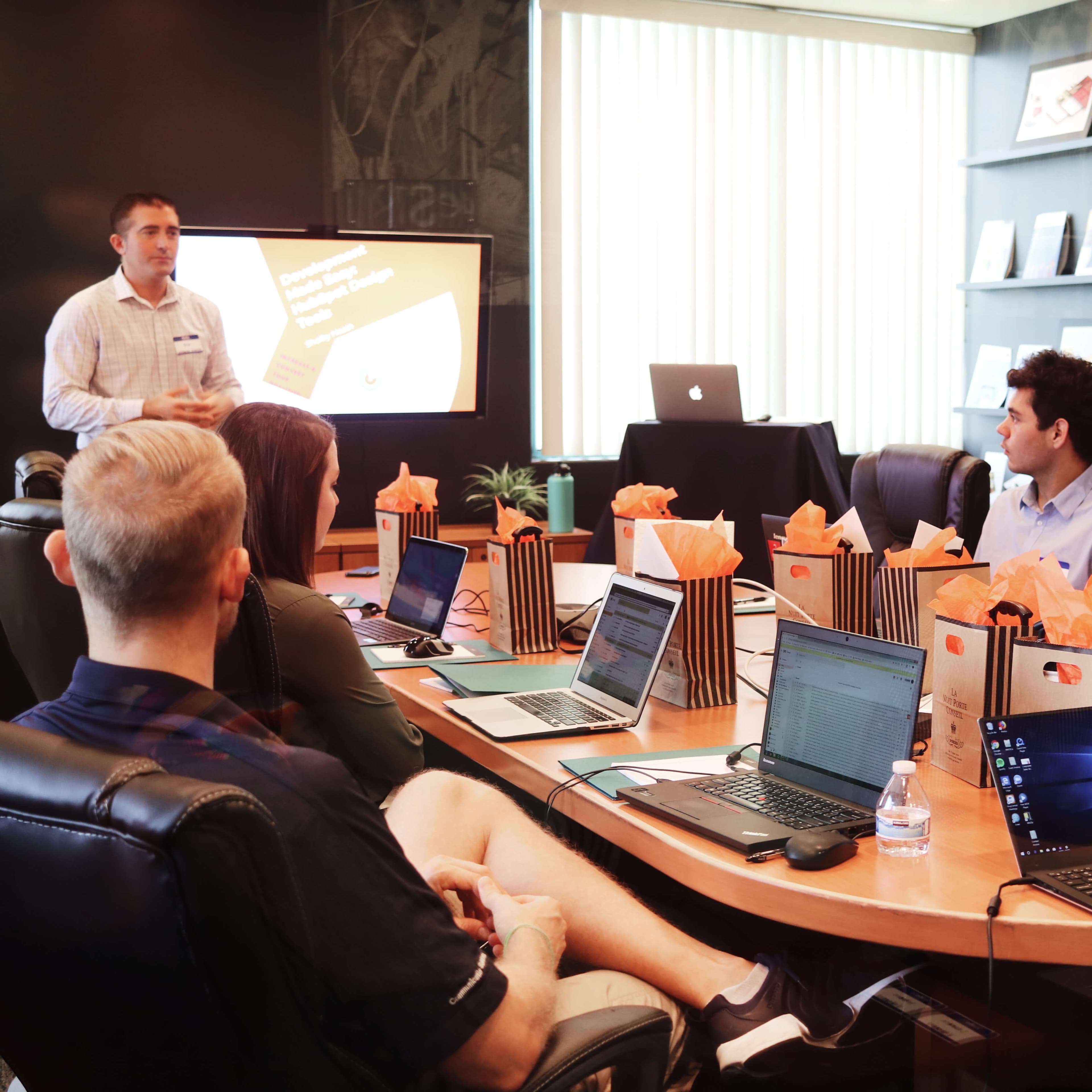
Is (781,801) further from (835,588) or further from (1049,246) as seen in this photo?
(1049,246)

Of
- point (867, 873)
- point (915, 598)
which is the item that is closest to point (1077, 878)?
point (867, 873)

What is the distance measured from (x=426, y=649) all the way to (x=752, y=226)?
3.92 m

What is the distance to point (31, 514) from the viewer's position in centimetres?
203

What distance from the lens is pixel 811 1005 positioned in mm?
1521

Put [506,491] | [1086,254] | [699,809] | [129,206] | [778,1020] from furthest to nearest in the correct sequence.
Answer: [1086,254]
[506,491]
[129,206]
[699,809]
[778,1020]

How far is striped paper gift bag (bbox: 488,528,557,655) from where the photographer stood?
264 centimetres

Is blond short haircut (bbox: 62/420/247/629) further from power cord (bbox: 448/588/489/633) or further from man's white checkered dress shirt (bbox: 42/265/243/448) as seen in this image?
man's white checkered dress shirt (bbox: 42/265/243/448)

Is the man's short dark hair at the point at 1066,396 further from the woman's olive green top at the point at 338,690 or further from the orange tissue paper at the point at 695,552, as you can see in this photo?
the woman's olive green top at the point at 338,690

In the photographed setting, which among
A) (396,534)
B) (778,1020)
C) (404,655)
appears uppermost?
(396,534)

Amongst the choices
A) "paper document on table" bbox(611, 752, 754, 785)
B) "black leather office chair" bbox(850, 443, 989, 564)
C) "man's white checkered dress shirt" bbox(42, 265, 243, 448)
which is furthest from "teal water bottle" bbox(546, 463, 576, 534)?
"paper document on table" bbox(611, 752, 754, 785)

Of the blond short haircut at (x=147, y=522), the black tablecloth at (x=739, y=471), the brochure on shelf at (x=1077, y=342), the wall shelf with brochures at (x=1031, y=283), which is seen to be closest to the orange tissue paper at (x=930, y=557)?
the blond short haircut at (x=147, y=522)

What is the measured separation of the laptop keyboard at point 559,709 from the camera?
82.0 inches

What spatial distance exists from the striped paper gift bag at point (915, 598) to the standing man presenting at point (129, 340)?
8.53ft

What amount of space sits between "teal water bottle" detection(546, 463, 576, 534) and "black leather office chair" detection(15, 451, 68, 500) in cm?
266
